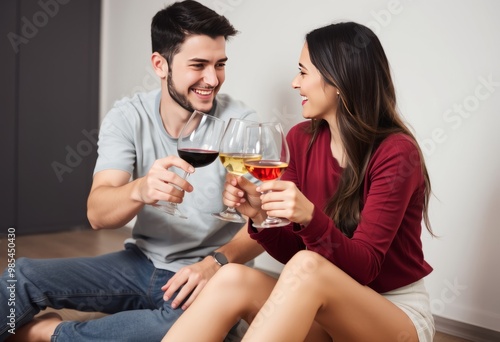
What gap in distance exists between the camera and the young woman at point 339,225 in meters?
1.24

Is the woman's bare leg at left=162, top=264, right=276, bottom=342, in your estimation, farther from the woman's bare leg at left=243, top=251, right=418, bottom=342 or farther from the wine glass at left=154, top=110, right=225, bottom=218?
the wine glass at left=154, top=110, right=225, bottom=218

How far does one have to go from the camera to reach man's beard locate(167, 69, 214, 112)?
1.94 metres

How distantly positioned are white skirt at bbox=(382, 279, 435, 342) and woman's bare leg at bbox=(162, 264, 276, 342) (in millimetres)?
356

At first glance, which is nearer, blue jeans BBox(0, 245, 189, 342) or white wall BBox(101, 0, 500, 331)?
blue jeans BBox(0, 245, 189, 342)

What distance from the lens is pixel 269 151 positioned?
1.29 meters

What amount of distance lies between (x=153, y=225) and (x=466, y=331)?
50.6 inches

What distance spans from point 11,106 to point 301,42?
6.30 ft

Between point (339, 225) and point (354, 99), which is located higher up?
point (354, 99)

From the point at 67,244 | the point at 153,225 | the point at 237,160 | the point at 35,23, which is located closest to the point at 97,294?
the point at 153,225

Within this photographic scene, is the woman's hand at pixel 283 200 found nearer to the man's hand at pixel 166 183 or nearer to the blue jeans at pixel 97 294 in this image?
the man's hand at pixel 166 183

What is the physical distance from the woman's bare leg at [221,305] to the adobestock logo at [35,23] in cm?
262

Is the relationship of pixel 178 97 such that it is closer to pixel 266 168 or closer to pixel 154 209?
pixel 154 209

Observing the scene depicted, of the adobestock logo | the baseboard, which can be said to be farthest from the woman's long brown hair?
the adobestock logo

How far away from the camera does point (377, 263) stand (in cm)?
135
